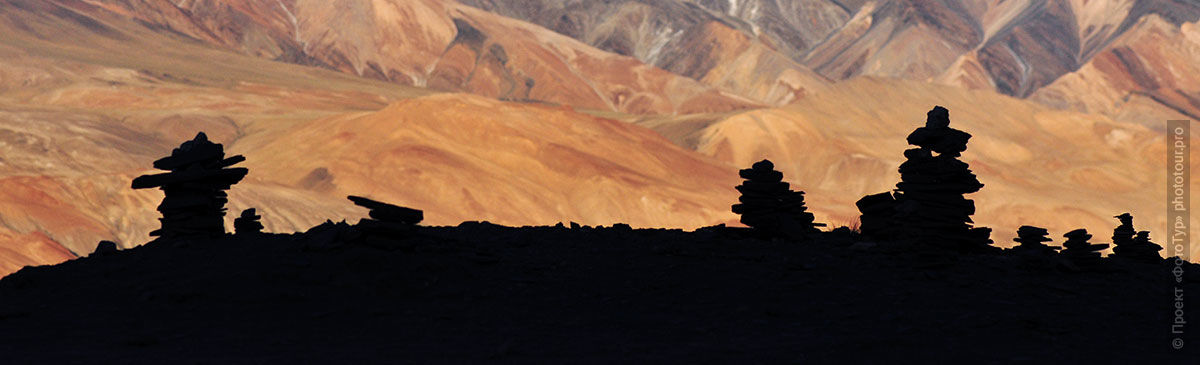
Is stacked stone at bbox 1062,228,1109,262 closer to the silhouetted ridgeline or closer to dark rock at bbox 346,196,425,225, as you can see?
the silhouetted ridgeline

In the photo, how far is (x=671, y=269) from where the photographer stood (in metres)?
19.7

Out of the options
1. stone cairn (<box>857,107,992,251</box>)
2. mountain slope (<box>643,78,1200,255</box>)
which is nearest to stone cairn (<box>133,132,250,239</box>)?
stone cairn (<box>857,107,992,251</box>)

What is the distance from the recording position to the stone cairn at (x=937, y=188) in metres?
21.0

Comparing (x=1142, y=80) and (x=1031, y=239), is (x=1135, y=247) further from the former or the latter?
(x=1142, y=80)

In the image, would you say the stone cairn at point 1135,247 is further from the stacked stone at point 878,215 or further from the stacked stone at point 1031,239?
the stacked stone at point 878,215

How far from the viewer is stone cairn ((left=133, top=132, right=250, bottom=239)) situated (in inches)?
856

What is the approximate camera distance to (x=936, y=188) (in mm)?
20906

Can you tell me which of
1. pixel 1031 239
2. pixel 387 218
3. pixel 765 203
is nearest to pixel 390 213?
pixel 387 218

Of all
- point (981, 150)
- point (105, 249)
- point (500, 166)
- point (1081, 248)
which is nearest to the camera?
point (105, 249)

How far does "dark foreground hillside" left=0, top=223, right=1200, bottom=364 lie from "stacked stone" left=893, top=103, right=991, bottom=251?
51 centimetres

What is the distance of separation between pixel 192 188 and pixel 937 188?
1245 cm

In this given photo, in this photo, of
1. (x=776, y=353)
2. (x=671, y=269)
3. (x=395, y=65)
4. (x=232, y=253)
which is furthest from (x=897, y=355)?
(x=395, y=65)

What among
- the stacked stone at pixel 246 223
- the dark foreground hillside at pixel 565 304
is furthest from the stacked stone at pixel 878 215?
the stacked stone at pixel 246 223

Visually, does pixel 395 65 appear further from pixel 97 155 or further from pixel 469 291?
pixel 469 291
